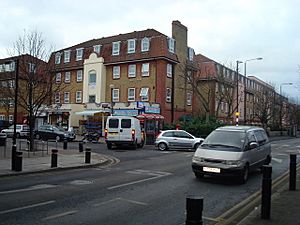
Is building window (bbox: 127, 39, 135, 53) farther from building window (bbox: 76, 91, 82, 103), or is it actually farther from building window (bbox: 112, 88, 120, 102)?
building window (bbox: 76, 91, 82, 103)

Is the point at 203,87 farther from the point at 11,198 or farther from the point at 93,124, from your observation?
the point at 11,198

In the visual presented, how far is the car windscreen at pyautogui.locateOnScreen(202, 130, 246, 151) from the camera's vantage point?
1180 cm

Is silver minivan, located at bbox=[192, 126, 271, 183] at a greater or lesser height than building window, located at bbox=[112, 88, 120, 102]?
lesser

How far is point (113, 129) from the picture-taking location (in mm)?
25484

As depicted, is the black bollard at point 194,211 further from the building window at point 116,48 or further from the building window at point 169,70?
the building window at point 116,48

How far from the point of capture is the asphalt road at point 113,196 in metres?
6.96

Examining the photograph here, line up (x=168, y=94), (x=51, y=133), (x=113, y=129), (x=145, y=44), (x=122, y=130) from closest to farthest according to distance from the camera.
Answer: (x=122, y=130)
(x=113, y=129)
(x=51, y=133)
(x=145, y=44)
(x=168, y=94)

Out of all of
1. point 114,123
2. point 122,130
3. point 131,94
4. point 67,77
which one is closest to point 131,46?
point 131,94

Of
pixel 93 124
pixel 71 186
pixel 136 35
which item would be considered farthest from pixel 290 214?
pixel 136 35

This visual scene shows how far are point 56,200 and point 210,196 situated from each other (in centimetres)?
397

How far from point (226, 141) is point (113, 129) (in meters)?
14.3

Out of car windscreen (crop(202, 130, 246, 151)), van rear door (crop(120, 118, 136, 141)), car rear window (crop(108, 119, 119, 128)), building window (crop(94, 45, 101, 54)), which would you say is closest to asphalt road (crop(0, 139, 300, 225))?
car windscreen (crop(202, 130, 246, 151))

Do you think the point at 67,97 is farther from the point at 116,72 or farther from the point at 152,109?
the point at 152,109

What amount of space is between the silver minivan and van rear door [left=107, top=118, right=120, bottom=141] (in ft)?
43.8
